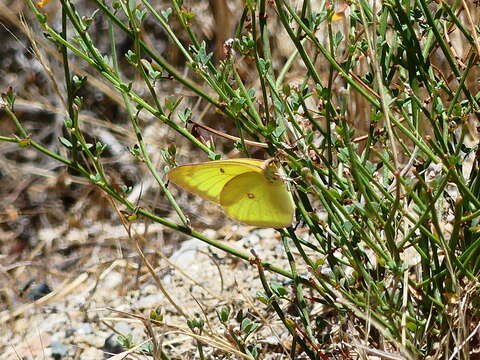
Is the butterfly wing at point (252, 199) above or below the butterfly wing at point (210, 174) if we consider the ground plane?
below

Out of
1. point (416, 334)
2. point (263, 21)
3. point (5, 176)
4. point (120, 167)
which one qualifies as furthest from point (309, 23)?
point (5, 176)

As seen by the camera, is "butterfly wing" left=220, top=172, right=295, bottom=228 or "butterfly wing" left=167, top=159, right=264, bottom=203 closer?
"butterfly wing" left=167, top=159, right=264, bottom=203

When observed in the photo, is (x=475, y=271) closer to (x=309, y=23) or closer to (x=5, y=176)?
(x=309, y=23)

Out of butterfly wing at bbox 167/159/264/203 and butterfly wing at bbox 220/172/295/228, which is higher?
butterfly wing at bbox 167/159/264/203

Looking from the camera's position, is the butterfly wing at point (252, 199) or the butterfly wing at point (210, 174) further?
the butterfly wing at point (252, 199)
